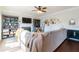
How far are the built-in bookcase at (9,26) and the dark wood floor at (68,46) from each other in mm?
864

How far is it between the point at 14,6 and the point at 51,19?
676mm

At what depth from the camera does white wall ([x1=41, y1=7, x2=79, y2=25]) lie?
139 cm

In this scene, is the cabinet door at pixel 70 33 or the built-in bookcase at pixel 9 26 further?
the cabinet door at pixel 70 33

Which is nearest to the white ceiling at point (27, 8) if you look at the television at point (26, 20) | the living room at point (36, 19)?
the living room at point (36, 19)

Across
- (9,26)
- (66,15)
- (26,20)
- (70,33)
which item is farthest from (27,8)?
(70,33)

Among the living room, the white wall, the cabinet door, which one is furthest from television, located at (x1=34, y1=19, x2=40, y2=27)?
the cabinet door

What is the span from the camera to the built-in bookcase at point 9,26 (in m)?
1.35

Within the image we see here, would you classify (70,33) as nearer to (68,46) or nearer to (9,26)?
(68,46)

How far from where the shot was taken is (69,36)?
4.89ft

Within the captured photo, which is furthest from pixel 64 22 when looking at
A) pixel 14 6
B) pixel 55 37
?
pixel 14 6

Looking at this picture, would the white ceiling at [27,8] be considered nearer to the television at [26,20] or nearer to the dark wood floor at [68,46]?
the television at [26,20]

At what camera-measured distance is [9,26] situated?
1.39 meters
